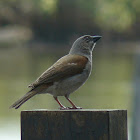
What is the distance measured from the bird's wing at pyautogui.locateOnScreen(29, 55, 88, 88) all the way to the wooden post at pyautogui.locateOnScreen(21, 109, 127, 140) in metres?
1.36

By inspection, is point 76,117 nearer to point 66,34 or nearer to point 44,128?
point 44,128

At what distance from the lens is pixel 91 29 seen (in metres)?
75.2

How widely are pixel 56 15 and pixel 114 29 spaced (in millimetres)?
6471

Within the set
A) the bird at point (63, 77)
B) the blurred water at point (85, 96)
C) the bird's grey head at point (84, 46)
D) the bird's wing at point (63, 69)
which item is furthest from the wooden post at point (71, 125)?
the blurred water at point (85, 96)

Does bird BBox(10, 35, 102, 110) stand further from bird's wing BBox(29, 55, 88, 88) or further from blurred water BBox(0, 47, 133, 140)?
blurred water BBox(0, 47, 133, 140)

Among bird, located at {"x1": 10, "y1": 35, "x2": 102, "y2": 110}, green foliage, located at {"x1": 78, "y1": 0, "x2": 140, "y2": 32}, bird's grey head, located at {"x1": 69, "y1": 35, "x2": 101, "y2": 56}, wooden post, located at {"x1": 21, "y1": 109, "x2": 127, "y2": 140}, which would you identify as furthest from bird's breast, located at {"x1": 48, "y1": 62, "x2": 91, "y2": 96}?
green foliage, located at {"x1": 78, "y1": 0, "x2": 140, "y2": 32}

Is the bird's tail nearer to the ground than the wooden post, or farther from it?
farther from it

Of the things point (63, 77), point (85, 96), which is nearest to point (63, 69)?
point (63, 77)

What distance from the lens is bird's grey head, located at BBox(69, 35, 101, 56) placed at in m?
6.93

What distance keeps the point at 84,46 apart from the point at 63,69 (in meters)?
0.80

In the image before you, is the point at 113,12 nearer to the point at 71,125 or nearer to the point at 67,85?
the point at 67,85

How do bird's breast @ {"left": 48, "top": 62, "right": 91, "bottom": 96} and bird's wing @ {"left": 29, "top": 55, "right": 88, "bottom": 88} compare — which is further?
bird's breast @ {"left": 48, "top": 62, "right": 91, "bottom": 96}

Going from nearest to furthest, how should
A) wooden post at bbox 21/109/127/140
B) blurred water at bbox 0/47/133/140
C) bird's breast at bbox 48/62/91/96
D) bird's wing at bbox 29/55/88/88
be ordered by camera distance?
wooden post at bbox 21/109/127/140 < bird's wing at bbox 29/55/88/88 < bird's breast at bbox 48/62/91/96 < blurred water at bbox 0/47/133/140

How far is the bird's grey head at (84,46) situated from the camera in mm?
6934
